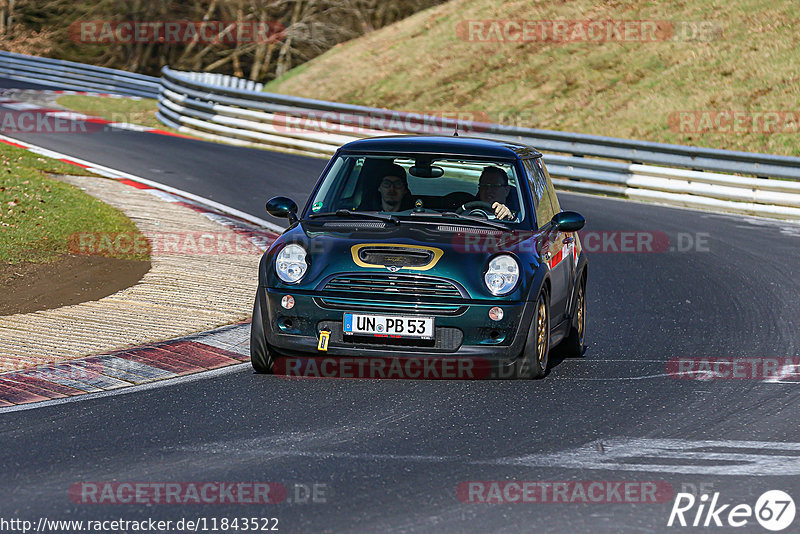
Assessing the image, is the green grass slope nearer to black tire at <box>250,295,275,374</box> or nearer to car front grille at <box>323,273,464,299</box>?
car front grille at <box>323,273,464,299</box>

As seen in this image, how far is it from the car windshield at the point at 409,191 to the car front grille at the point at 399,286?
0.94m

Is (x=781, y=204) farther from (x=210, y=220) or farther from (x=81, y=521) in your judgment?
(x=81, y=521)

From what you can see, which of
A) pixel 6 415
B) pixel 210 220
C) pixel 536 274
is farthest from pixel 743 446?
pixel 210 220

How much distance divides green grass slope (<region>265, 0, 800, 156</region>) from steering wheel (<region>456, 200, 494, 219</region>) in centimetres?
1791

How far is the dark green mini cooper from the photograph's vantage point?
7.70 metres

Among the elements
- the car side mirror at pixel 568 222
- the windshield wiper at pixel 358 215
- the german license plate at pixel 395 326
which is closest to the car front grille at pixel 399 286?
the german license plate at pixel 395 326

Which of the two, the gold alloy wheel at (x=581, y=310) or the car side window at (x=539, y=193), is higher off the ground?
the car side window at (x=539, y=193)

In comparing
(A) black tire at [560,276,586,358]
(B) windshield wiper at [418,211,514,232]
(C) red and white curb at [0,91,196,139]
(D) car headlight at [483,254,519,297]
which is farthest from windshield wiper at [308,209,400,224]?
(C) red and white curb at [0,91,196,139]

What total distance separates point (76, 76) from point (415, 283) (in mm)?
31104

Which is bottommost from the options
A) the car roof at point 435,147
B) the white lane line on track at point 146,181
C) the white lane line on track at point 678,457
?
the white lane line on track at point 146,181

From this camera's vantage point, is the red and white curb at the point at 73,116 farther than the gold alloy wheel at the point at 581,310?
Yes

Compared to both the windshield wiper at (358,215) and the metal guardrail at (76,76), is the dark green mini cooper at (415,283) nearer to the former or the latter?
the windshield wiper at (358,215)

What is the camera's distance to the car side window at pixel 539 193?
29.0 ft

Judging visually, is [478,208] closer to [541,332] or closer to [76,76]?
[541,332]
